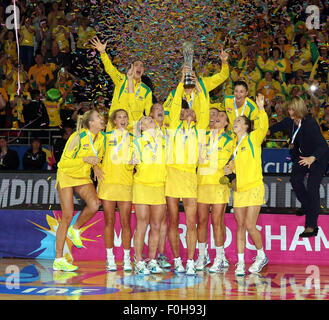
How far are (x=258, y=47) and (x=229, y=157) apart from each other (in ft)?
22.0

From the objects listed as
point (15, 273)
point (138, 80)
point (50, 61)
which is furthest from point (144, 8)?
point (15, 273)

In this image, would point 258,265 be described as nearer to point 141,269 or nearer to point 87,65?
point 141,269

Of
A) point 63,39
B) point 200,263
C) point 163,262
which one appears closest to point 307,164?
point 200,263

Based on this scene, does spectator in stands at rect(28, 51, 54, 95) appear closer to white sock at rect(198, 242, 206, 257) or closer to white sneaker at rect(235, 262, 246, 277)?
white sock at rect(198, 242, 206, 257)

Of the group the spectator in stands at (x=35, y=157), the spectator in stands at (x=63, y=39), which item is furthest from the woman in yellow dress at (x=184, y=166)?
the spectator in stands at (x=63, y=39)

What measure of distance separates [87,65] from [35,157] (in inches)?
142

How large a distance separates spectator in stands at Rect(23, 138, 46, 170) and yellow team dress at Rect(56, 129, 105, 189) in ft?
11.3

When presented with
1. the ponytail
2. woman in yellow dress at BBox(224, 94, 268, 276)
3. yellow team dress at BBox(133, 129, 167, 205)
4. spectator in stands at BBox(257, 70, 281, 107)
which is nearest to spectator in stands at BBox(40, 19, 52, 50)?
spectator in stands at BBox(257, 70, 281, 107)

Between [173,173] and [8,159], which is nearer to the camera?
[173,173]

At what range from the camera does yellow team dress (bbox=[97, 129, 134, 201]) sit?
7.51m

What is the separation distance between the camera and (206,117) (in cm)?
749

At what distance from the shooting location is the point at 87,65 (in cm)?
1387

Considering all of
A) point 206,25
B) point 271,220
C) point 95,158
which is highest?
point 206,25

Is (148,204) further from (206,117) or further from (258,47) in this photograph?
(258,47)
